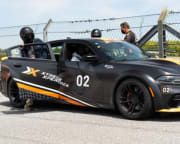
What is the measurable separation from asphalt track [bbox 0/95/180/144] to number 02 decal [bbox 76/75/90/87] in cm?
54

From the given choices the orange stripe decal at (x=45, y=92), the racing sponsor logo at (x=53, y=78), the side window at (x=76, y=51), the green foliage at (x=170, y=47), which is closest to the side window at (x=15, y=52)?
the orange stripe decal at (x=45, y=92)

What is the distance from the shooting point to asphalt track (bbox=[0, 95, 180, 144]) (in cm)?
466

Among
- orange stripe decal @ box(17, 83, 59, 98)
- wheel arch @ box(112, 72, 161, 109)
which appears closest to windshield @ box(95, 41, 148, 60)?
wheel arch @ box(112, 72, 161, 109)

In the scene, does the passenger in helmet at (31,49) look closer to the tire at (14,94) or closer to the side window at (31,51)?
the side window at (31,51)

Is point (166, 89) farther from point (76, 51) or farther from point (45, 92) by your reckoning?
point (45, 92)

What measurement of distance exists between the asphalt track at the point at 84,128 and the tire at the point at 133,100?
0.45 ft

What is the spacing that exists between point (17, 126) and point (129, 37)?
4.47 m

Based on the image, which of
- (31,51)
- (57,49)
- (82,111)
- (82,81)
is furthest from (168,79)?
(31,51)

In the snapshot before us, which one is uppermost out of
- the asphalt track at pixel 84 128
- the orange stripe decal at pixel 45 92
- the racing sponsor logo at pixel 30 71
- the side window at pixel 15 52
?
the side window at pixel 15 52

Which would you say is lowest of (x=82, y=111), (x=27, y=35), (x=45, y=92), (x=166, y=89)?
(x=82, y=111)

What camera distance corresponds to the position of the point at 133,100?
595 centimetres

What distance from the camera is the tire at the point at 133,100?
5.72m

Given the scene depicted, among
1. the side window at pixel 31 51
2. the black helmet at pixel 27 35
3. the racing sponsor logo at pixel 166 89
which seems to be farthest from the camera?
the black helmet at pixel 27 35

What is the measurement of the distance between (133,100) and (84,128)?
995 mm
